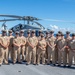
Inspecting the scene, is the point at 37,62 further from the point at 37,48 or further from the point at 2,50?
the point at 2,50

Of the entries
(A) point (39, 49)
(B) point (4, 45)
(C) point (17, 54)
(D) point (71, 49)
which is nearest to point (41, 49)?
(A) point (39, 49)

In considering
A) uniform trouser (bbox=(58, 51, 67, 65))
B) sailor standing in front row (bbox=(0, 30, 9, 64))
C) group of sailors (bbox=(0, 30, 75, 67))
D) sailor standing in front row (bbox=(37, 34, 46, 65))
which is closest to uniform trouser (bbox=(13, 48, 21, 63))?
group of sailors (bbox=(0, 30, 75, 67))

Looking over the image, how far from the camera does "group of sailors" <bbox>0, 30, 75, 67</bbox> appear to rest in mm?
9938

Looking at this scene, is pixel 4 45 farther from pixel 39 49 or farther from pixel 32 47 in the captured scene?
pixel 39 49

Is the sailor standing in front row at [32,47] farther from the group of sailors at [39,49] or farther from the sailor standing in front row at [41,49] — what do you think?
the sailor standing in front row at [41,49]

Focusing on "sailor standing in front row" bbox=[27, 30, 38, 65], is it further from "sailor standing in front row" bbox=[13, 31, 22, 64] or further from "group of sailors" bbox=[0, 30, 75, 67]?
"sailor standing in front row" bbox=[13, 31, 22, 64]

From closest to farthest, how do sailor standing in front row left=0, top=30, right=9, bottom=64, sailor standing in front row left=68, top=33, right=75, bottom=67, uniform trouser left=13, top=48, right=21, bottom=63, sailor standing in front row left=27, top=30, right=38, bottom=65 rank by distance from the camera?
sailor standing in front row left=68, top=33, right=75, bottom=67
sailor standing in front row left=0, top=30, right=9, bottom=64
sailor standing in front row left=27, top=30, right=38, bottom=65
uniform trouser left=13, top=48, right=21, bottom=63

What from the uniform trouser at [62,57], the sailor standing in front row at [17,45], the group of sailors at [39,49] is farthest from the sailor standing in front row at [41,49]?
the sailor standing in front row at [17,45]

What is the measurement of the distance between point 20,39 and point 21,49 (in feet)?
2.48

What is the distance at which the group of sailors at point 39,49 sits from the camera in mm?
9938

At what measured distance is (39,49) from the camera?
10375mm

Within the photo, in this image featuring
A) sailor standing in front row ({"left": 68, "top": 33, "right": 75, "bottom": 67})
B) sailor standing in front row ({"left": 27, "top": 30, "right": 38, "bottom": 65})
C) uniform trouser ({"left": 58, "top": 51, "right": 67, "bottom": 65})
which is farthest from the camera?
sailor standing in front row ({"left": 27, "top": 30, "right": 38, "bottom": 65})

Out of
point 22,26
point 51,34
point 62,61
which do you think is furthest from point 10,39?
point 22,26

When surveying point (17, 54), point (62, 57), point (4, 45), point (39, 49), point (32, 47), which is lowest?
point (62, 57)
